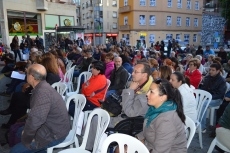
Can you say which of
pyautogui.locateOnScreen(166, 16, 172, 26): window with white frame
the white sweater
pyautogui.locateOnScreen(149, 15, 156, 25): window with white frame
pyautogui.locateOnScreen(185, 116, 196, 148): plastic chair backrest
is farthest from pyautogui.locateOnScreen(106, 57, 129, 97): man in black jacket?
pyautogui.locateOnScreen(166, 16, 172, 26): window with white frame

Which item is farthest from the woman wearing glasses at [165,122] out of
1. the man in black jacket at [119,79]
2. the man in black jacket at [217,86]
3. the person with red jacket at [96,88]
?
the man in black jacket at [217,86]

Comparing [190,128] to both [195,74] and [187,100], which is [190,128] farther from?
[195,74]

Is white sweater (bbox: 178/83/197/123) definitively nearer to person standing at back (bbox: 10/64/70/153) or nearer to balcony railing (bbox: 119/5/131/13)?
person standing at back (bbox: 10/64/70/153)

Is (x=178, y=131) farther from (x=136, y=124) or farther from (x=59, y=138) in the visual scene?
(x=59, y=138)

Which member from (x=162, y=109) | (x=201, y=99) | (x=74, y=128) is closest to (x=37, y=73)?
(x=74, y=128)

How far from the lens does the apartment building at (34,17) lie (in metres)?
16.3

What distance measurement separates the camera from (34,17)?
19.4 metres

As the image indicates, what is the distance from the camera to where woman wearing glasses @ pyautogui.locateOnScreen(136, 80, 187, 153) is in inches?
69.9

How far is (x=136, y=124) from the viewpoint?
2.59 metres

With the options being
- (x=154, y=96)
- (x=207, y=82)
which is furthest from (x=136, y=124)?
(x=207, y=82)

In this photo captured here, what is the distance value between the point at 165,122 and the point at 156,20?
1286 inches

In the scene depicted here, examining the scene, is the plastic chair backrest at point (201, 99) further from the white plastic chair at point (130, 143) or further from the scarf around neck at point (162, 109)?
the white plastic chair at point (130, 143)

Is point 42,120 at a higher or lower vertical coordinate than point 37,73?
lower

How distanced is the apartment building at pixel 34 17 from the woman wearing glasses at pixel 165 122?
15440 mm
